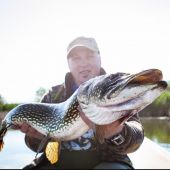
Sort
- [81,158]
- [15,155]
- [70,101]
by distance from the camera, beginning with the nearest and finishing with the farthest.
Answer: [70,101]
[81,158]
[15,155]

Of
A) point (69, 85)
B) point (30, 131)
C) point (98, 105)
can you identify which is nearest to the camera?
point (98, 105)

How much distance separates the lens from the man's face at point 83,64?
3329 mm

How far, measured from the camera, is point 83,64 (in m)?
3.35

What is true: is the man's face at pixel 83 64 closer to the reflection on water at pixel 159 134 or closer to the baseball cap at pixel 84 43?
the baseball cap at pixel 84 43

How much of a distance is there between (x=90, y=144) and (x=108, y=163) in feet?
1.02

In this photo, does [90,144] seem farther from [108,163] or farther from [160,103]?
[160,103]

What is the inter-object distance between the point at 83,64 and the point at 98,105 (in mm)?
1200

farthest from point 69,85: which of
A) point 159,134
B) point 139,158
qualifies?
point 159,134

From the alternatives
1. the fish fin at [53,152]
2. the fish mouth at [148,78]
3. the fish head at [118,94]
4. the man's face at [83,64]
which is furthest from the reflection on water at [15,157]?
the fish mouth at [148,78]

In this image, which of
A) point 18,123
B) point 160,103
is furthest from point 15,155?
point 160,103

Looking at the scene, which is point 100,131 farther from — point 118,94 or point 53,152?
point 53,152

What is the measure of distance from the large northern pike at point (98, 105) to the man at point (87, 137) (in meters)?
0.17

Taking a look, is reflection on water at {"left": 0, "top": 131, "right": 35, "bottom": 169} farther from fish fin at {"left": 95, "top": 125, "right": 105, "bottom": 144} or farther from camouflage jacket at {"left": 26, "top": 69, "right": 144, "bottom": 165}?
fish fin at {"left": 95, "top": 125, "right": 105, "bottom": 144}

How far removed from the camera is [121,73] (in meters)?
2.18
